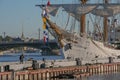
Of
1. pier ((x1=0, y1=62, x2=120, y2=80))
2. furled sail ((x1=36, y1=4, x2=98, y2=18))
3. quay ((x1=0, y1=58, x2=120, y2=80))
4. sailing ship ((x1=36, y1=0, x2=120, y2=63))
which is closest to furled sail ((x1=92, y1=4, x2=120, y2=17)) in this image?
sailing ship ((x1=36, y1=0, x2=120, y2=63))

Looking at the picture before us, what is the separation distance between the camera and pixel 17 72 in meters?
56.6

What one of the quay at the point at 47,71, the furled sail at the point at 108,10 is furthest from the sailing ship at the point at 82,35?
the quay at the point at 47,71

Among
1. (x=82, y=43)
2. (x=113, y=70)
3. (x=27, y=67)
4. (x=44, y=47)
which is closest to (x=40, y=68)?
(x=27, y=67)

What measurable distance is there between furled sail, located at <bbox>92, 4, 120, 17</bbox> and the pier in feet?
80.0

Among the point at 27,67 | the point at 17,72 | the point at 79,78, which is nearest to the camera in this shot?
the point at 17,72

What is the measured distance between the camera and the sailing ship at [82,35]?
9047cm

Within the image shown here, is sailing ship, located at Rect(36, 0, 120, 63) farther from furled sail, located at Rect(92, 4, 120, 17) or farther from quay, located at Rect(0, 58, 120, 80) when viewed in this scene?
quay, located at Rect(0, 58, 120, 80)

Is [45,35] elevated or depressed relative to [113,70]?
elevated

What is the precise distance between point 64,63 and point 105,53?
2929cm

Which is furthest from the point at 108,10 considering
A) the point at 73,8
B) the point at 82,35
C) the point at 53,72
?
the point at 53,72

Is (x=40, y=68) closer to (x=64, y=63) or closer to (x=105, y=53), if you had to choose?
(x=64, y=63)

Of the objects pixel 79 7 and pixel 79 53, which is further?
pixel 79 7

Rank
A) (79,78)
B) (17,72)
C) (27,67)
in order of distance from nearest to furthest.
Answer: (17,72) < (27,67) < (79,78)

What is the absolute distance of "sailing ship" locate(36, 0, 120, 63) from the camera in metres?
90.5
